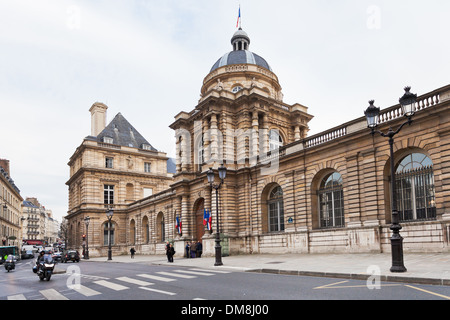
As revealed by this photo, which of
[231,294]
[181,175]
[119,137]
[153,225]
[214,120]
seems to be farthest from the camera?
[119,137]

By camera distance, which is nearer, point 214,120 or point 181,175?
point 214,120

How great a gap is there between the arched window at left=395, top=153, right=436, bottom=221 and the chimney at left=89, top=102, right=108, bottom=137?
176 ft

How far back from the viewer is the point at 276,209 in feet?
94.8

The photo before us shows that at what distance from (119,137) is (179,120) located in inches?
972

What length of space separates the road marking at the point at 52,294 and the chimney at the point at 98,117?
55.3m

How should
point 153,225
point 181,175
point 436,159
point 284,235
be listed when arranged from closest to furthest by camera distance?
point 436,159, point 284,235, point 181,175, point 153,225

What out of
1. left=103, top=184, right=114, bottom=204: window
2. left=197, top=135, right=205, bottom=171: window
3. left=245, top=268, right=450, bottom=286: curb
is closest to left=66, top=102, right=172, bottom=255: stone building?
left=103, top=184, right=114, bottom=204: window

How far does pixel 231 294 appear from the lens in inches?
385

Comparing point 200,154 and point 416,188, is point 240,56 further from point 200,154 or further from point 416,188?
point 416,188

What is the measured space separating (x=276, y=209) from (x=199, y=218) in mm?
8648

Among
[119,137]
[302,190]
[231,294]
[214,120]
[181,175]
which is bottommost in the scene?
[231,294]

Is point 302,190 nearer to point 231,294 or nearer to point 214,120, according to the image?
point 214,120

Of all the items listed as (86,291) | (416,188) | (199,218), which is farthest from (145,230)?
(86,291)
